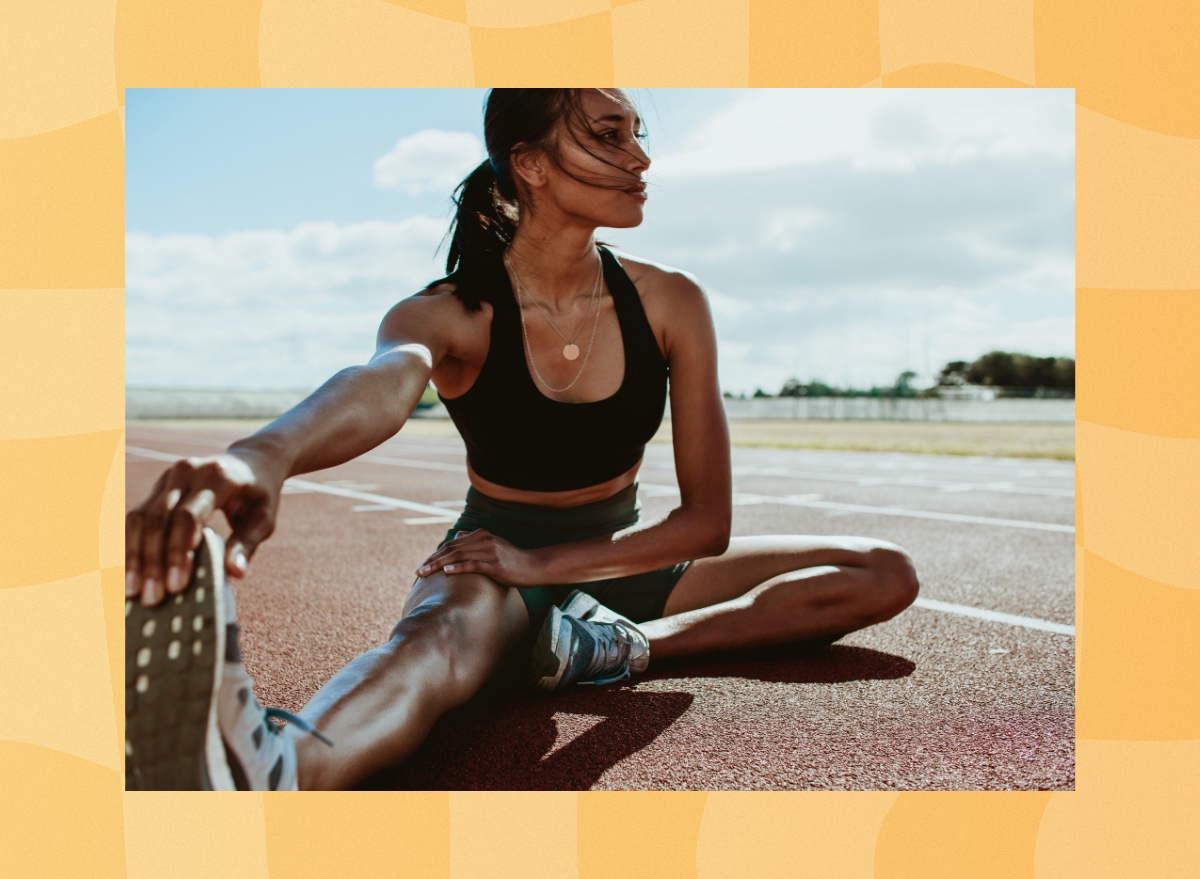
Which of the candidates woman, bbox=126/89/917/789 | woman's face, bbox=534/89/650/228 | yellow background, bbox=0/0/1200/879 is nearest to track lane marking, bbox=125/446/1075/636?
yellow background, bbox=0/0/1200/879

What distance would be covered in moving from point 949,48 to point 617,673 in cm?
172

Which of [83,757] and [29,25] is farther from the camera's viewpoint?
[29,25]

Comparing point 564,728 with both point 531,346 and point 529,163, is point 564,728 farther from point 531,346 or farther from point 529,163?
point 529,163

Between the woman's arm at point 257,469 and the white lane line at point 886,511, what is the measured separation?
5.09 meters

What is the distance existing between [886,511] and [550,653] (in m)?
5.12

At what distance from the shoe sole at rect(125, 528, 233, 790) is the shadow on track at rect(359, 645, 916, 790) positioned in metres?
0.44

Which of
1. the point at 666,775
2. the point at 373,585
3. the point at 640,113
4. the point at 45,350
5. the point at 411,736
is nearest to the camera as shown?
the point at 411,736

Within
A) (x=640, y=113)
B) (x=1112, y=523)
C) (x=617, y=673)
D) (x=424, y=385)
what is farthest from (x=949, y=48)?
(x=617, y=673)

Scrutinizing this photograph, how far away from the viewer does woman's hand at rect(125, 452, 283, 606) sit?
1.35 meters

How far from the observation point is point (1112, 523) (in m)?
2.31

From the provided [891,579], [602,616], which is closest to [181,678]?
[602,616]

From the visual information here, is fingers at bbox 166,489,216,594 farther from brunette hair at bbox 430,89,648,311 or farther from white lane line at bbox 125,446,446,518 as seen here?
white lane line at bbox 125,446,446,518

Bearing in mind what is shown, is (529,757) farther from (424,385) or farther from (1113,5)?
(1113,5)

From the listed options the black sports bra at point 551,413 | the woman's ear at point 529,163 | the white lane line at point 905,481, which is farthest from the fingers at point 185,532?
the white lane line at point 905,481
